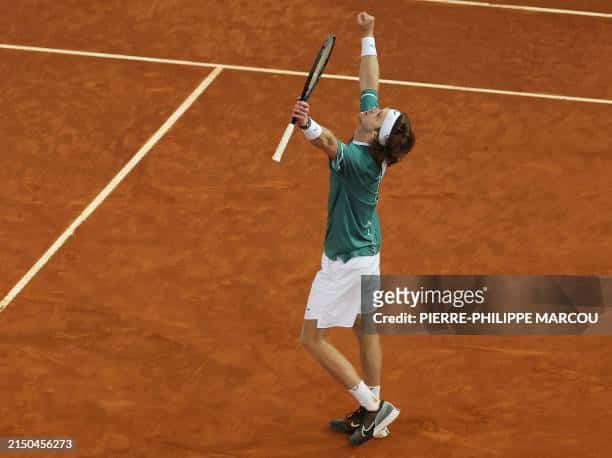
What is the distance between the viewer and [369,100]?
29.4 ft

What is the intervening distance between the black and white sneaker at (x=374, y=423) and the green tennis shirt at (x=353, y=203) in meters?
1.15

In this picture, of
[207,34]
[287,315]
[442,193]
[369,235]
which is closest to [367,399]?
[369,235]

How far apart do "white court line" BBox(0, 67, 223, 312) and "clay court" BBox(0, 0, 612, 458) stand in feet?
0.14

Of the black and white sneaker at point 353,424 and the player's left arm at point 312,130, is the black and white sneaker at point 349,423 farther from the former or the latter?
the player's left arm at point 312,130

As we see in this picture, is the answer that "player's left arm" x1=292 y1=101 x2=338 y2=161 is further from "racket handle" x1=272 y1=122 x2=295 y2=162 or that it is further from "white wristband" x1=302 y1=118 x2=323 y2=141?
"racket handle" x1=272 y1=122 x2=295 y2=162

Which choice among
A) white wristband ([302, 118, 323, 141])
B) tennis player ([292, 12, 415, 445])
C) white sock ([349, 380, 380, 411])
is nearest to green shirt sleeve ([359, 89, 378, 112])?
tennis player ([292, 12, 415, 445])

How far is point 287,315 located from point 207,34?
5429 mm

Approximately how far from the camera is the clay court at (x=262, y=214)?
945 centimetres

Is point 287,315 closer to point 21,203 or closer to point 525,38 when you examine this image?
point 21,203

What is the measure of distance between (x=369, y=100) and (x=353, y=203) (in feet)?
2.61

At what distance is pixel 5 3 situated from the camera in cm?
1548

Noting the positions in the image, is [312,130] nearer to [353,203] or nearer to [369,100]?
[353,203]

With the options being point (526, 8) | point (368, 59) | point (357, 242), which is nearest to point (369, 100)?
point (368, 59)

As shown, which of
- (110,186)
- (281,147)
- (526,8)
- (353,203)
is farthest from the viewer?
(526,8)
